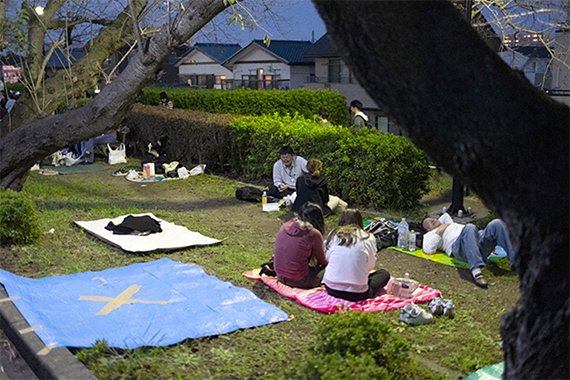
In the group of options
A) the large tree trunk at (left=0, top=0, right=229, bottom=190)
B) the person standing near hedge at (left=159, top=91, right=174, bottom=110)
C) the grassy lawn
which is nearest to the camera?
the grassy lawn

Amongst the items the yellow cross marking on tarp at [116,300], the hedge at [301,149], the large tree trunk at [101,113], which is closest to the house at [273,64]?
the hedge at [301,149]

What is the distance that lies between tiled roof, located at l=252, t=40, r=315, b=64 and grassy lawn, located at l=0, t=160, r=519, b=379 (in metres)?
29.7

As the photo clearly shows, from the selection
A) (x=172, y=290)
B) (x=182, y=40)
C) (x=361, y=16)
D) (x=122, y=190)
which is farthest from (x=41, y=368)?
(x=122, y=190)

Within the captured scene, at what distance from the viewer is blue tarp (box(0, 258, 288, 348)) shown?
183 inches

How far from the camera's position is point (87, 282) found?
5.92 m

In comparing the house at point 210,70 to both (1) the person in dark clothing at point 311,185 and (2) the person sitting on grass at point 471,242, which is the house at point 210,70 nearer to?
(1) the person in dark clothing at point 311,185

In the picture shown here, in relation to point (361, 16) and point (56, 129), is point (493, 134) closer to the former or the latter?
point (361, 16)

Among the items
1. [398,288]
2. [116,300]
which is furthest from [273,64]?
[116,300]

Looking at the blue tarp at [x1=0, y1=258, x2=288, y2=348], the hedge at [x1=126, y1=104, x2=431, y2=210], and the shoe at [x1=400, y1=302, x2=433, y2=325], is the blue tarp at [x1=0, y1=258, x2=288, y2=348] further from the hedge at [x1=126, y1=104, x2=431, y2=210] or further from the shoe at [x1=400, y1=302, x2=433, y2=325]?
the hedge at [x1=126, y1=104, x2=431, y2=210]

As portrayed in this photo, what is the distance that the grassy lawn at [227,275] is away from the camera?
416 centimetres

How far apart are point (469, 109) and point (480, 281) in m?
4.16

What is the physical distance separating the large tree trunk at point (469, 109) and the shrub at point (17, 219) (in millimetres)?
5933

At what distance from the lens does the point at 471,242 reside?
6.36 metres

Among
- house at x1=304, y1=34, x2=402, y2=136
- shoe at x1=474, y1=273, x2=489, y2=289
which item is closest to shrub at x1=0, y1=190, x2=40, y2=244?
shoe at x1=474, y1=273, x2=489, y2=289
